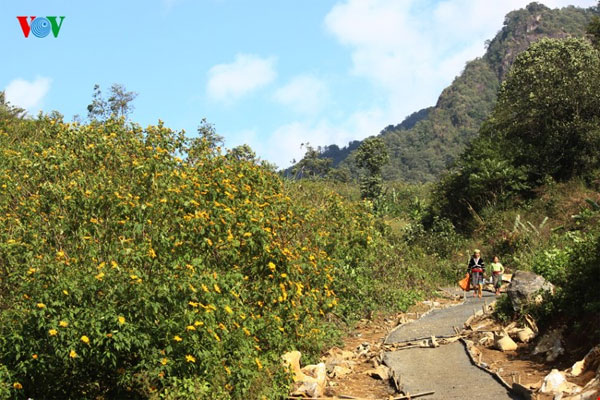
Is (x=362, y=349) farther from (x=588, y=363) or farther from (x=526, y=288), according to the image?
(x=588, y=363)

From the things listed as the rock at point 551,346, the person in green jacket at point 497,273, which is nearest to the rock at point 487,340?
the rock at point 551,346

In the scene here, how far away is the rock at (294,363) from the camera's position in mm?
10266

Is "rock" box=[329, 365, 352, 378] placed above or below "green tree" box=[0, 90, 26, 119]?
below

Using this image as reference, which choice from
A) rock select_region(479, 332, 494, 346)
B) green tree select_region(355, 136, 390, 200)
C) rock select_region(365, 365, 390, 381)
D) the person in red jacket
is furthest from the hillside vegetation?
green tree select_region(355, 136, 390, 200)

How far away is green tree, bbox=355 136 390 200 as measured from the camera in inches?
2104

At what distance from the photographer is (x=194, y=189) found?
1129 centimetres

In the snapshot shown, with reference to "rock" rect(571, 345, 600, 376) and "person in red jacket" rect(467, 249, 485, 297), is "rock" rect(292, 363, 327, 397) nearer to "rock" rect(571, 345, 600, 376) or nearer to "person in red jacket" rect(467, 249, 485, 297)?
"rock" rect(571, 345, 600, 376)

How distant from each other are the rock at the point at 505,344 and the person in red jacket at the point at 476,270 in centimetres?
586

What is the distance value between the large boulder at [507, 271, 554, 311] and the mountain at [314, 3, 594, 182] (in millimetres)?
107110

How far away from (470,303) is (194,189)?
9.19 metres

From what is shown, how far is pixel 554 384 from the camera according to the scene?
8734 mm

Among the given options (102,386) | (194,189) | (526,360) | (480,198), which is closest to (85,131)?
(194,189)

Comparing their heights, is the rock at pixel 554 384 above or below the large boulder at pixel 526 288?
below

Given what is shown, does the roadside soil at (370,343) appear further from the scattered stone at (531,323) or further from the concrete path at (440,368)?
the scattered stone at (531,323)
